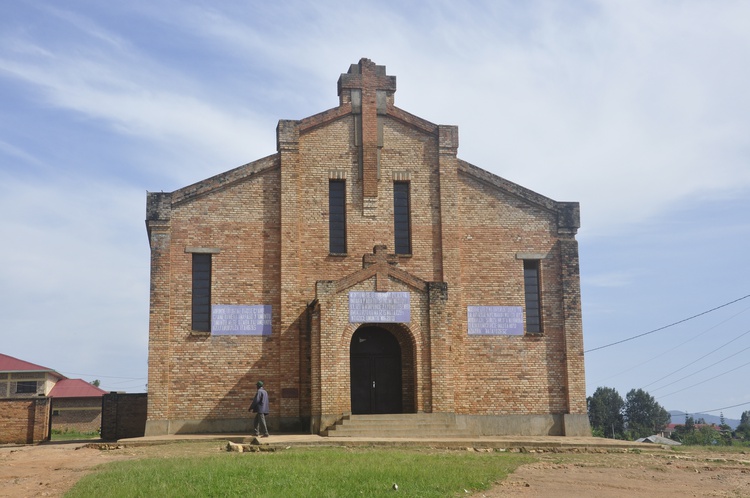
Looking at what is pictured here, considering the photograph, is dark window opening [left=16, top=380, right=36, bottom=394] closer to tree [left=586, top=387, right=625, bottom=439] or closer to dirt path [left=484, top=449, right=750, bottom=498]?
dirt path [left=484, top=449, right=750, bottom=498]

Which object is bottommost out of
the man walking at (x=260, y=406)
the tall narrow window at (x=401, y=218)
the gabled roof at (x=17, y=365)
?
the man walking at (x=260, y=406)

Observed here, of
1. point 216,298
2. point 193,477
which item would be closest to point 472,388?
point 216,298

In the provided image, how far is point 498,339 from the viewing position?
26312mm

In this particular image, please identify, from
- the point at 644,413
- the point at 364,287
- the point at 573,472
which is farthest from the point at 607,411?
the point at 573,472

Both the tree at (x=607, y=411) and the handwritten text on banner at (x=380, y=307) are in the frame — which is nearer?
the handwritten text on banner at (x=380, y=307)

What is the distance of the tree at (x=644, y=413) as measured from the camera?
79.3 m

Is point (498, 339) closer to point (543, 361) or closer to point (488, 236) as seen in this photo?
point (543, 361)

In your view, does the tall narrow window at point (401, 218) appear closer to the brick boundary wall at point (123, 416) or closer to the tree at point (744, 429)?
the brick boundary wall at point (123, 416)

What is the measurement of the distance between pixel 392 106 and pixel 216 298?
866 cm

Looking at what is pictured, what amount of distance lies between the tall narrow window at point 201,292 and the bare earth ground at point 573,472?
4.61m

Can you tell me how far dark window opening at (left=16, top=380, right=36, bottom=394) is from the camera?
5306cm

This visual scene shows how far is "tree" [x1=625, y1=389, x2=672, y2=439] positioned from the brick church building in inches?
2239

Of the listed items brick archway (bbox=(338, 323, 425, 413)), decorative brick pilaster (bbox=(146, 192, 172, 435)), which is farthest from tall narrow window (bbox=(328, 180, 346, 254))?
decorative brick pilaster (bbox=(146, 192, 172, 435))

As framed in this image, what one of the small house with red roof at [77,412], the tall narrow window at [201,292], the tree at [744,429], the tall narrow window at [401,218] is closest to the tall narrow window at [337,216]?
the tall narrow window at [401,218]
